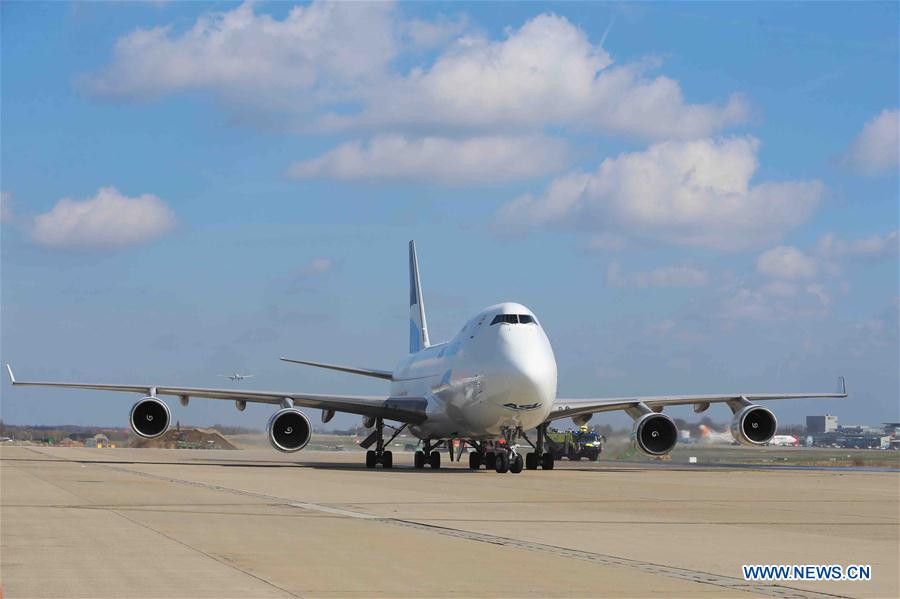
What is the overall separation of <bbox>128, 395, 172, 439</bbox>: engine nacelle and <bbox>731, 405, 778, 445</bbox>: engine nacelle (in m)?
17.8

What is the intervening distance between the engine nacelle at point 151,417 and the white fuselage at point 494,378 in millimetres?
8631

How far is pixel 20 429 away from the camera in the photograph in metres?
110

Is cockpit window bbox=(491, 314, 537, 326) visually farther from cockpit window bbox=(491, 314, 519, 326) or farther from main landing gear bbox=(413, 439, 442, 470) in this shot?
main landing gear bbox=(413, 439, 442, 470)

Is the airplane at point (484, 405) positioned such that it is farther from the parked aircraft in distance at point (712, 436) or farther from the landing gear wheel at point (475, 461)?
the parked aircraft in distance at point (712, 436)

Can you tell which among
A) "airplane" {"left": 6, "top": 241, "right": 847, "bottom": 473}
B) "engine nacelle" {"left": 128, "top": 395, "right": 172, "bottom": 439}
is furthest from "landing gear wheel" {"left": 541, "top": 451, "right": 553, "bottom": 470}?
"engine nacelle" {"left": 128, "top": 395, "right": 172, "bottom": 439}

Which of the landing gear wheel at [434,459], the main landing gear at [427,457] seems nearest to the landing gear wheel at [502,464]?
the landing gear wheel at [434,459]

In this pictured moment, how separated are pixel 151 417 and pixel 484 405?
38.1 ft

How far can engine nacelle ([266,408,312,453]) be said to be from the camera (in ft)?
120

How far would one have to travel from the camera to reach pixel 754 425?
36.5 metres

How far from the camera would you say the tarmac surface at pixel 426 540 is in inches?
363

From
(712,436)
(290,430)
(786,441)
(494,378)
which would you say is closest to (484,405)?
(494,378)

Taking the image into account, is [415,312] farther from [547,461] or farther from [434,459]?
[547,461]

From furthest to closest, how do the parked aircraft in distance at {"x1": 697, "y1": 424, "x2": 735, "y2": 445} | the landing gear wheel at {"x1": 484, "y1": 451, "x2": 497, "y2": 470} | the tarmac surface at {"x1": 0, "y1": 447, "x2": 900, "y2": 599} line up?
the parked aircraft in distance at {"x1": 697, "y1": 424, "x2": 735, "y2": 445} → the landing gear wheel at {"x1": 484, "y1": 451, "x2": 497, "y2": 470} → the tarmac surface at {"x1": 0, "y1": 447, "x2": 900, "y2": 599}

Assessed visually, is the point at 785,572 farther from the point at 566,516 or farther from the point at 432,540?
the point at 566,516
